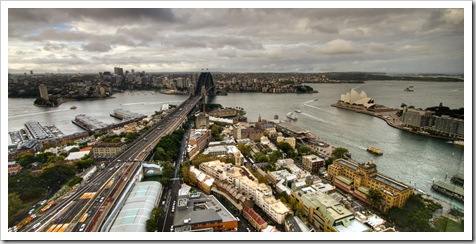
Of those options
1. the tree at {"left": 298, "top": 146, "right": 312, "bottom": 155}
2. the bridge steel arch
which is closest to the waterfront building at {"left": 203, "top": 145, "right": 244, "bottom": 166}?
the tree at {"left": 298, "top": 146, "right": 312, "bottom": 155}

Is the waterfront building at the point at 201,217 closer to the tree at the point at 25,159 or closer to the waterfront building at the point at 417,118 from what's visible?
the tree at the point at 25,159

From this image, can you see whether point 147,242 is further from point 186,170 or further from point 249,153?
point 249,153

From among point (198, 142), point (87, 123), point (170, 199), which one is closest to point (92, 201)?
point (170, 199)

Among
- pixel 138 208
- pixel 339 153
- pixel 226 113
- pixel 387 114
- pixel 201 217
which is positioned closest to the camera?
pixel 201 217

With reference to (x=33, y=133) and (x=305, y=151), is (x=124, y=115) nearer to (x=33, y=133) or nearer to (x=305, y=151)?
(x=33, y=133)

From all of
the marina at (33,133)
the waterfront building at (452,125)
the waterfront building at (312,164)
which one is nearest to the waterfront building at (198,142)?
the waterfront building at (312,164)

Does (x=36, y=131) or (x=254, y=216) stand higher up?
(x=36, y=131)
